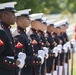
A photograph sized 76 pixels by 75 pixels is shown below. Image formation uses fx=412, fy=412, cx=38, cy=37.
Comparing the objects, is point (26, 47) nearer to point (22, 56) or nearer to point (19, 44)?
point (19, 44)

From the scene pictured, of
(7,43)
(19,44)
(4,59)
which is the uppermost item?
(19,44)

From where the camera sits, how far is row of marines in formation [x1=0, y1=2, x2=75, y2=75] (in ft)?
20.2

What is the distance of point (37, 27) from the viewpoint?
8.12 meters

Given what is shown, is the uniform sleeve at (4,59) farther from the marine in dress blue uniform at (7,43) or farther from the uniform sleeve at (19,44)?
the uniform sleeve at (19,44)

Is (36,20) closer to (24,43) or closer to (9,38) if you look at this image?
(24,43)

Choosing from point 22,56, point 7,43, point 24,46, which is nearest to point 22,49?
point 24,46

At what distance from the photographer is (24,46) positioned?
6.88 m

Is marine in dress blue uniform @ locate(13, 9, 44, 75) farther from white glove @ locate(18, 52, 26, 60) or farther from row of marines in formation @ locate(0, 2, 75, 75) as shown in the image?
white glove @ locate(18, 52, 26, 60)

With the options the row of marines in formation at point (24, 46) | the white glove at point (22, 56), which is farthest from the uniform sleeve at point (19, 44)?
the white glove at point (22, 56)

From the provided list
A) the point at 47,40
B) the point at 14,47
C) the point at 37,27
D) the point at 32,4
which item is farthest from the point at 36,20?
the point at 32,4

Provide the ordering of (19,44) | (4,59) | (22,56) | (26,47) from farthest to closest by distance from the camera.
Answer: (26,47), (19,44), (22,56), (4,59)

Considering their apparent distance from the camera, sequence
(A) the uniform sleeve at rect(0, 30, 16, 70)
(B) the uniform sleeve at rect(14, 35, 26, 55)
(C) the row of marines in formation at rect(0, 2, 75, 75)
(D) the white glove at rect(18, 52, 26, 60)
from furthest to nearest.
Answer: (B) the uniform sleeve at rect(14, 35, 26, 55) → (D) the white glove at rect(18, 52, 26, 60) → (C) the row of marines in formation at rect(0, 2, 75, 75) → (A) the uniform sleeve at rect(0, 30, 16, 70)

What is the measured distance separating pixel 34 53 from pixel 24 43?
1.11ft

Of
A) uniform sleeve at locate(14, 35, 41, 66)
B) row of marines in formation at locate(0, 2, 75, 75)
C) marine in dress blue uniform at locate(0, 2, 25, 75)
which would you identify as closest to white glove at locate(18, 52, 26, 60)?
row of marines in formation at locate(0, 2, 75, 75)
